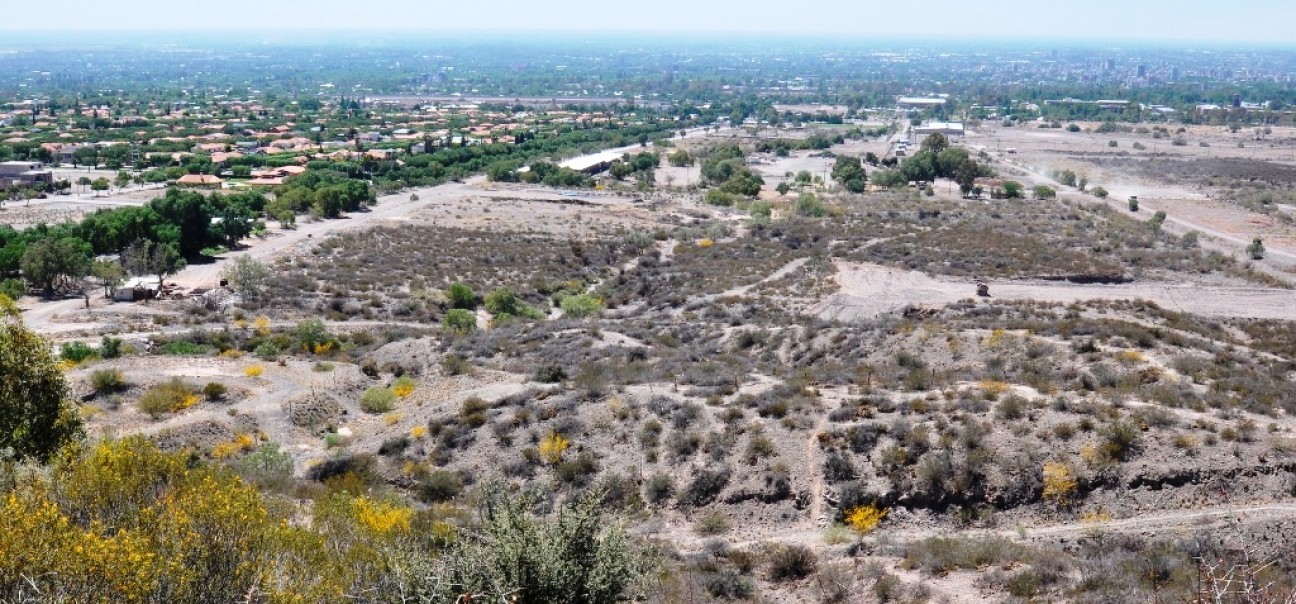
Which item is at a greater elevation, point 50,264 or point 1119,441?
point 1119,441

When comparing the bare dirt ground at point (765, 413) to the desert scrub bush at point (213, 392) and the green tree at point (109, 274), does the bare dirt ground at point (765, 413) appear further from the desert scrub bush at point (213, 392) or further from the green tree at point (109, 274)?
the green tree at point (109, 274)

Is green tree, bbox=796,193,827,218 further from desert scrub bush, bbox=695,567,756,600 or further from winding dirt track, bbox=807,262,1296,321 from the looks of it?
desert scrub bush, bbox=695,567,756,600

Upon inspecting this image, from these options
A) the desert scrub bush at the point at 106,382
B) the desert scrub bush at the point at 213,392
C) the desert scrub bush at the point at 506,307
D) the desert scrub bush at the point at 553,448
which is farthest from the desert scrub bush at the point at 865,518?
the desert scrub bush at the point at 506,307

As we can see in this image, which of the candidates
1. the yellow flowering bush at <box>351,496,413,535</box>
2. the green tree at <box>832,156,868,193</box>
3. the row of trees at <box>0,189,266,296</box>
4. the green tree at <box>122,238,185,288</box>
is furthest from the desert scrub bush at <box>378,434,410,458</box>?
the green tree at <box>832,156,868,193</box>

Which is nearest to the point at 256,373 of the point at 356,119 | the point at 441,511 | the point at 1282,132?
the point at 441,511

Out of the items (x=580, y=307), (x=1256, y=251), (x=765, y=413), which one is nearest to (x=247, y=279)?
(x=580, y=307)

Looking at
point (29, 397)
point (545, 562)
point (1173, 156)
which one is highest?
point (29, 397)

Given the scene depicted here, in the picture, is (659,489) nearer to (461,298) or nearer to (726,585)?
(726,585)
